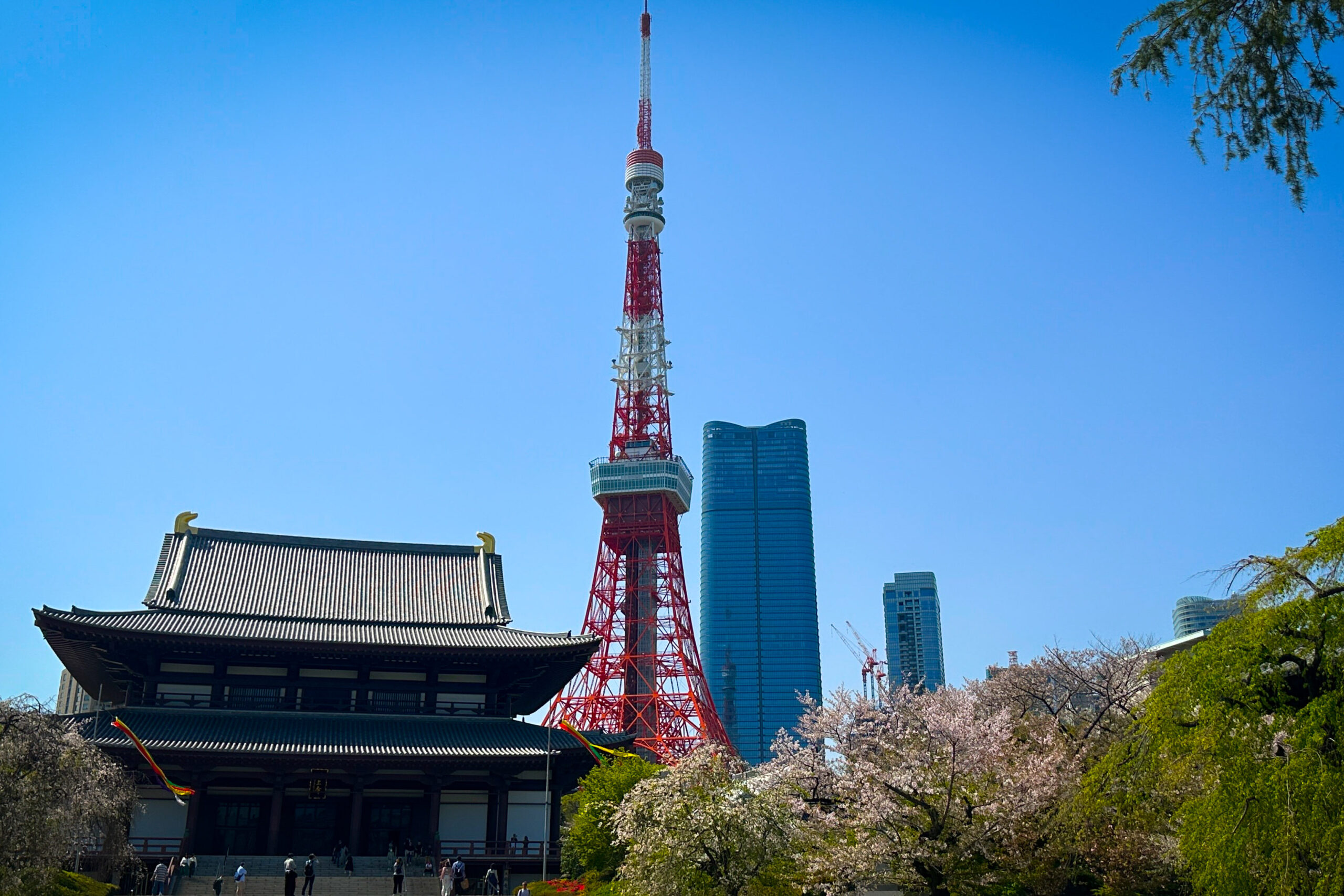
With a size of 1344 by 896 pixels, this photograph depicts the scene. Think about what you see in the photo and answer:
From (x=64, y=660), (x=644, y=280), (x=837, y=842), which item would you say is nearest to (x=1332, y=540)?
(x=837, y=842)

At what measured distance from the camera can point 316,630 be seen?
44.5m

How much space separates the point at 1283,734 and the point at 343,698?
1472 inches

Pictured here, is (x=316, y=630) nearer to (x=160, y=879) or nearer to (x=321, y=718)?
(x=321, y=718)

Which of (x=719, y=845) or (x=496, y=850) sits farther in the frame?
(x=496, y=850)

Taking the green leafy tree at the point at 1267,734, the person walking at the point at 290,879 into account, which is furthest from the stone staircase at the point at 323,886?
the green leafy tree at the point at 1267,734

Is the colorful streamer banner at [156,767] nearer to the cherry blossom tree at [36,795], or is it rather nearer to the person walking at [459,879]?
the person walking at [459,879]

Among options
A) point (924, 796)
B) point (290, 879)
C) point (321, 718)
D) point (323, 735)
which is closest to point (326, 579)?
point (321, 718)

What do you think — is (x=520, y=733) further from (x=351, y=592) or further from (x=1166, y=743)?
(x=1166, y=743)

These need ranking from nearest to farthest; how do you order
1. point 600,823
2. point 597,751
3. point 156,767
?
point 600,823
point 156,767
point 597,751

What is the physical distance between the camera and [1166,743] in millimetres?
15797

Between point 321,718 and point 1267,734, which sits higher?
point 321,718

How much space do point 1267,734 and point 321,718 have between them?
36.8 metres

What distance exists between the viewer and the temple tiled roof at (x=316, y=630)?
41.1 m

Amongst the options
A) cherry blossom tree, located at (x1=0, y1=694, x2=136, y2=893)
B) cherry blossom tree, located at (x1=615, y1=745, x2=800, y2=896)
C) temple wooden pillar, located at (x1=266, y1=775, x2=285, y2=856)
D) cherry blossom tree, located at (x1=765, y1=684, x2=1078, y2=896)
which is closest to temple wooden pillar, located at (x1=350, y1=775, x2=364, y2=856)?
temple wooden pillar, located at (x1=266, y1=775, x2=285, y2=856)
